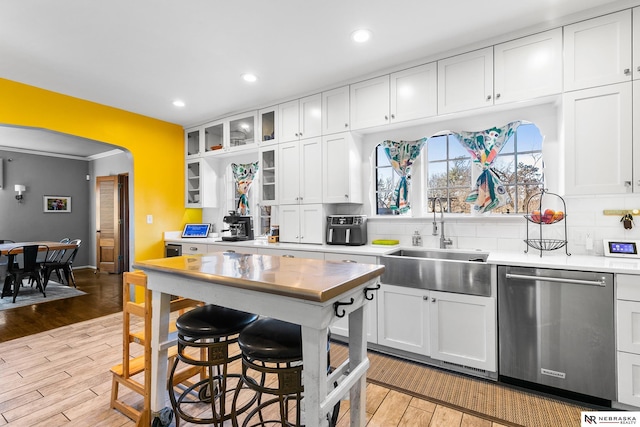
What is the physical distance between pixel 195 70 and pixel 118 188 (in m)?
4.77

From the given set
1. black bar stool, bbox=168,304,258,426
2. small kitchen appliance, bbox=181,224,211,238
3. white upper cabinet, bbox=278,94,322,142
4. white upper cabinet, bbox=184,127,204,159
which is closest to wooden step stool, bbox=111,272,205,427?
black bar stool, bbox=168,304,258,426

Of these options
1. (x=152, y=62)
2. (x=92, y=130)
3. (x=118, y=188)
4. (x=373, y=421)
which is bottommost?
(x=373, y=421)

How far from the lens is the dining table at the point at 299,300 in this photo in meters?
1.18

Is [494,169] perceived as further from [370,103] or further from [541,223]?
[370,103]

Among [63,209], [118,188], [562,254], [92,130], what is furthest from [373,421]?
[63,209]

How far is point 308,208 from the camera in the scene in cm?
355

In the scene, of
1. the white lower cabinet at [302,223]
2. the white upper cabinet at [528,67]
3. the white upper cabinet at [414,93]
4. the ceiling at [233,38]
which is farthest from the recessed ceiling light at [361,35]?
the white lower cabinet at [302,223]

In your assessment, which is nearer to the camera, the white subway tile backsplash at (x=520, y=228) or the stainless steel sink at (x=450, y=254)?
the white subway tile backsplash at (x=520, y=228)

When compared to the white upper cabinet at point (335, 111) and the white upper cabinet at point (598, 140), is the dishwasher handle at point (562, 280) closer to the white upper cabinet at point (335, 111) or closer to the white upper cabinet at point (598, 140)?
the white upper cabinet at point (598, 140)

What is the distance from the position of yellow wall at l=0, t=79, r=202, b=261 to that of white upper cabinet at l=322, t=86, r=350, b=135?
2612mm

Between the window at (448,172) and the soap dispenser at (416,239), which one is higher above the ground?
the window at (448,172)

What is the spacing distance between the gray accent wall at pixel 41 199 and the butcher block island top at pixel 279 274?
22.3 ft

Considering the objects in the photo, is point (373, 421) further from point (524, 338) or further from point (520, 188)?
point (520, 188)

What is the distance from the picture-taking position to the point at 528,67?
240 centimetres
